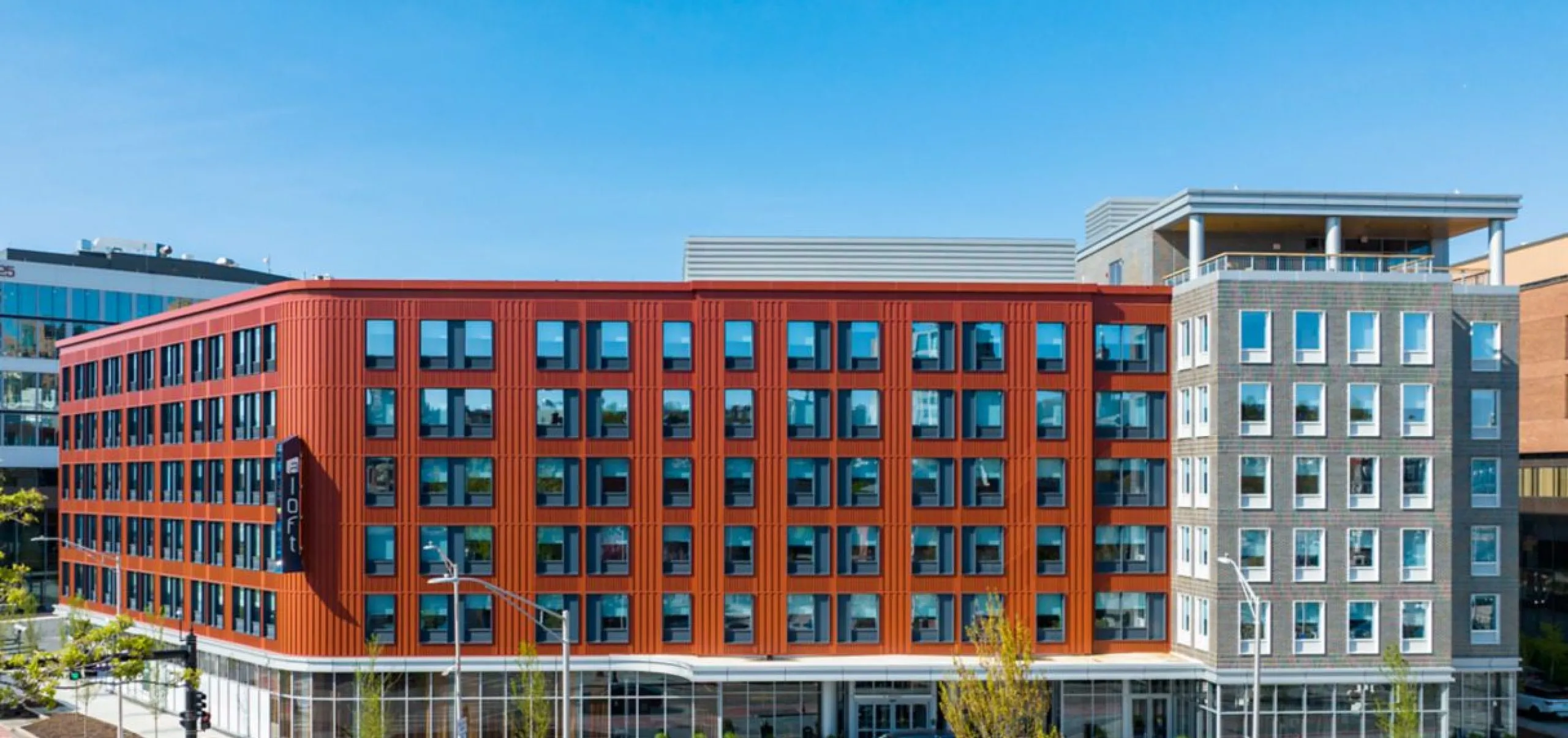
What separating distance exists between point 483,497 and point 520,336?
6198 mm

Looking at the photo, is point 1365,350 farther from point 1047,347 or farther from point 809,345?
point 809,345

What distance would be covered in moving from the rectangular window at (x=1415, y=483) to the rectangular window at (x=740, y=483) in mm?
23262

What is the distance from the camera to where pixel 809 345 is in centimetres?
4866

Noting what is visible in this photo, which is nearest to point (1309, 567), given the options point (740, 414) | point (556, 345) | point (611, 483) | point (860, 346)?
point (860, 346)

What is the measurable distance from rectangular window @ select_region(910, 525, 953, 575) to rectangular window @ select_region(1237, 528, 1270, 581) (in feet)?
34.2

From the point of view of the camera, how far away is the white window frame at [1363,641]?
45750 mm

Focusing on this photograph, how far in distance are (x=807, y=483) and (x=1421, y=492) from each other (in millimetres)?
21945

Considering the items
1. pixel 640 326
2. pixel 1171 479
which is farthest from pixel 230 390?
pixel 1171 479

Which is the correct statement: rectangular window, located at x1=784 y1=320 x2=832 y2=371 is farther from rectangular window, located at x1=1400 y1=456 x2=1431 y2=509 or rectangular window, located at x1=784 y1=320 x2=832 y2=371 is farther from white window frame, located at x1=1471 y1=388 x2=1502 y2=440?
white window frame, located at x1=1471 y1=388 x2=1502 y2=440

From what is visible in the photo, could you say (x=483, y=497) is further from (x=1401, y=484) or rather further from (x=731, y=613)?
(x=1401, y=484)

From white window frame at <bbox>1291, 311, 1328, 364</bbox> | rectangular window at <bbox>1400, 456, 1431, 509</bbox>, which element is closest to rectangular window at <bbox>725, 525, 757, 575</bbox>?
white window frame at <bbox>1291, 311, 1328, 364</bbox>

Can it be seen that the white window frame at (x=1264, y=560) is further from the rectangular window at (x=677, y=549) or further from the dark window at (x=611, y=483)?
the dark window at (x=611, y=483)

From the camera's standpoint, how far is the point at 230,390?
52.0 metres

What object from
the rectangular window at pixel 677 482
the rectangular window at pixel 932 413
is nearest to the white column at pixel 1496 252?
the rectangular window at pixel 932 413
